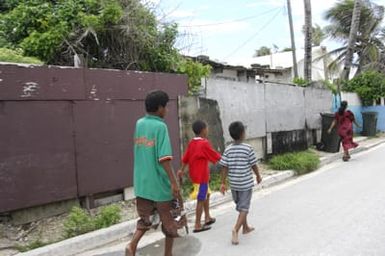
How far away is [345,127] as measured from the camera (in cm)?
1433

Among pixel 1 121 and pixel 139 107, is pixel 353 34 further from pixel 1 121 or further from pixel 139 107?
pixel 1 121

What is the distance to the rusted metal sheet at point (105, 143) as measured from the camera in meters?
7.22

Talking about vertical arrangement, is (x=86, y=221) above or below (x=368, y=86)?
below

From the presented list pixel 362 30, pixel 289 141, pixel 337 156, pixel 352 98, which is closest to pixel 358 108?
pixel 352 98

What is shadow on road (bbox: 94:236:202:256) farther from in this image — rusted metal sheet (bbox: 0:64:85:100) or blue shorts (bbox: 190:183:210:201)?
rusted metal sheet (bbox: 0:64:85:100)

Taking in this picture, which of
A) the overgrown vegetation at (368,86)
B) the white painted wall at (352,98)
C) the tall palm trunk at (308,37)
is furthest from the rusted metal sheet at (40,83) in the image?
the overgrown vegetation at (368,86)

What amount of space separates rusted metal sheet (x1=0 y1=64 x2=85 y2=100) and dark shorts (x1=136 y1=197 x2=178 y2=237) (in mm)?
2455

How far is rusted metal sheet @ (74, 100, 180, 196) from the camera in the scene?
23.7 ft

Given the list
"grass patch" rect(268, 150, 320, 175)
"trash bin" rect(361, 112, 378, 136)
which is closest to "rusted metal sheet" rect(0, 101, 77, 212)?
"grass patch" rect(268, 150, 320, 175)

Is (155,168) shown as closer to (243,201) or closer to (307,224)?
(243,201)

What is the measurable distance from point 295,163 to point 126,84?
217 inches

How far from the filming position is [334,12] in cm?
3375

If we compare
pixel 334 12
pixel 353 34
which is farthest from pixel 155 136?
pixel 334 12

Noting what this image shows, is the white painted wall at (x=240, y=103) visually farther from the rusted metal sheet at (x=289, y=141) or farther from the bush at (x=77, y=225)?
the bush at (x=77, y=225)
